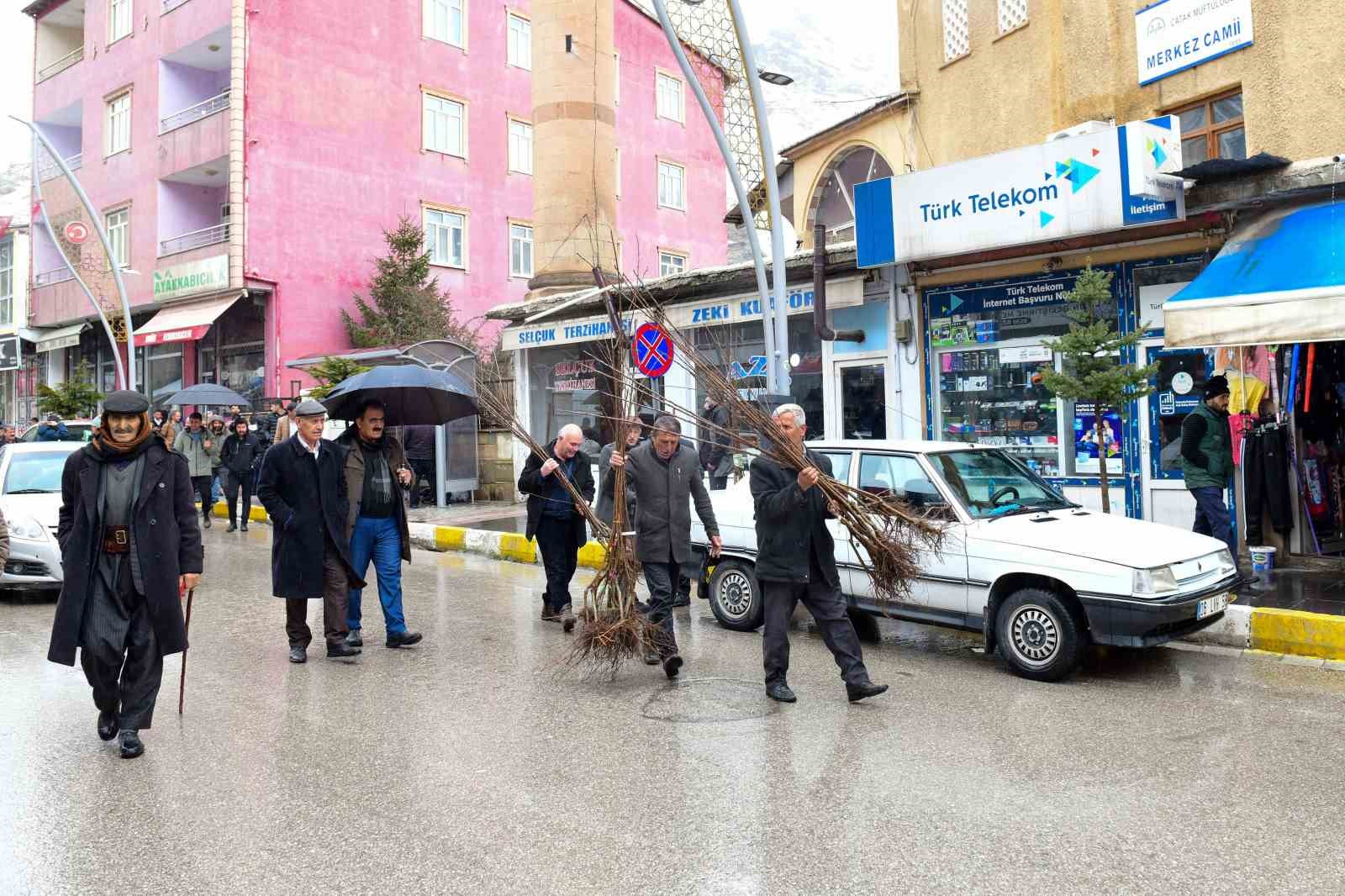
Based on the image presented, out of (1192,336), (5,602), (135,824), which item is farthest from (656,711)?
(5,602)

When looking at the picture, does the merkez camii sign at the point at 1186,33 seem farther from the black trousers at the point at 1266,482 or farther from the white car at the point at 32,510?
the white car at the point at 32,510

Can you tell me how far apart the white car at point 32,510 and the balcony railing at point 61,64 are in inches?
1073

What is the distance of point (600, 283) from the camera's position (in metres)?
6.85

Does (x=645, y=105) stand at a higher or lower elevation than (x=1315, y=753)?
higher

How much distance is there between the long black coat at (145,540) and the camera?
203 inches

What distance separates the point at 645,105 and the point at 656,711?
3151cm

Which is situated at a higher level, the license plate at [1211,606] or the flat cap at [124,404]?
the flat cap at [124,404]

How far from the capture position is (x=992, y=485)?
7.64 m

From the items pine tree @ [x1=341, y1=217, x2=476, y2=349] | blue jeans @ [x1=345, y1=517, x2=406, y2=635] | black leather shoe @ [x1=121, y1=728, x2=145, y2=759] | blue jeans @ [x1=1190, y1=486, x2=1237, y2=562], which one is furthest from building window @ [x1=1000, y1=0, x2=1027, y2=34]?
pine tree @ [x1=341, y1=217, x2=476, y2=349]

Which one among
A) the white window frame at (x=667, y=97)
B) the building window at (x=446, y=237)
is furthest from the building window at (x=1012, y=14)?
the white window frame at (x=667, y=97)

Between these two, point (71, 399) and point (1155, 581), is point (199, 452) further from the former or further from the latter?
point (1155, 581)

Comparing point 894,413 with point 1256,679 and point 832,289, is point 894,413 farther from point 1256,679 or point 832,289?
point 1256,679

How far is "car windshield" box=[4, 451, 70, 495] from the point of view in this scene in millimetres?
10570

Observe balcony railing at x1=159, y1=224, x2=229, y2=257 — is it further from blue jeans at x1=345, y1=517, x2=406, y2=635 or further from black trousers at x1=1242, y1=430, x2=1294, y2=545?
black trousers at x1=1242, y1=430, x2=1294, y2=545
